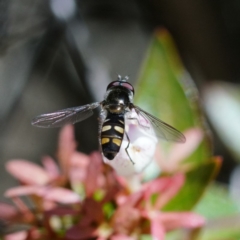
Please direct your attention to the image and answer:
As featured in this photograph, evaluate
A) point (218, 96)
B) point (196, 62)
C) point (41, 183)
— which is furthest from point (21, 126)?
point (41, 183)

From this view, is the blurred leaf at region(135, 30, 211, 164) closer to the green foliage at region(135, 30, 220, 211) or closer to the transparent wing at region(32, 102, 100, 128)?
the green foliage at region(135, 30, 220, 211)

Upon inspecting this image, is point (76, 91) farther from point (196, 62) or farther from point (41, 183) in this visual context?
point (41, 183)

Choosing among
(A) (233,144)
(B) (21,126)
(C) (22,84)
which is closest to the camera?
(A) (233,144)

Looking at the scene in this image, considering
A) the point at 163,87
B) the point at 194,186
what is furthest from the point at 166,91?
the point at 194,186

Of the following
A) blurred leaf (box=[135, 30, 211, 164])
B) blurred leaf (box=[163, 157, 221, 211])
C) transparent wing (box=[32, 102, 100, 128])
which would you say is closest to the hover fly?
transparent wing (box=[32, 102, 100, 128])

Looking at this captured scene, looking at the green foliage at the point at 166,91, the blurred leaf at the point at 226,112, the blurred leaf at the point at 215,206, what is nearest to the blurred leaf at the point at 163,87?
the green foliage at the point at 166,91
